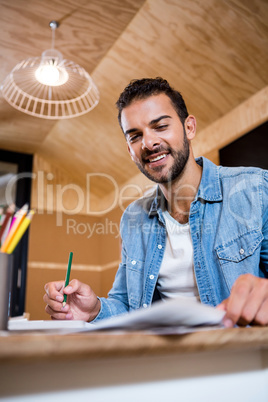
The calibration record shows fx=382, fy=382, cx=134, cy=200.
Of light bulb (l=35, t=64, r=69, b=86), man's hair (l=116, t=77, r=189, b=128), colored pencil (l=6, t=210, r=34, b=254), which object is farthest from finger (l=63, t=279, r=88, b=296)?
light bulb (l=35, t=64, r=69, b=86)

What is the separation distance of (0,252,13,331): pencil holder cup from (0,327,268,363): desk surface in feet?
0.57

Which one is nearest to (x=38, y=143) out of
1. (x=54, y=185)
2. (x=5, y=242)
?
(x=54, y=185)

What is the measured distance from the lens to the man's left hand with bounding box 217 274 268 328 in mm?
445

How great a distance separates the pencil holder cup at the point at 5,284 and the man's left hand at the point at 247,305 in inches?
10.6

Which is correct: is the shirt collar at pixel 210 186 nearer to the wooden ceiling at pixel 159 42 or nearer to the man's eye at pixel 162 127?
the man's eye at pixel 162 127

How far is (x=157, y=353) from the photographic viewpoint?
0.35 m

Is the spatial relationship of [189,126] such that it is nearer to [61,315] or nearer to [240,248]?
[240,248]

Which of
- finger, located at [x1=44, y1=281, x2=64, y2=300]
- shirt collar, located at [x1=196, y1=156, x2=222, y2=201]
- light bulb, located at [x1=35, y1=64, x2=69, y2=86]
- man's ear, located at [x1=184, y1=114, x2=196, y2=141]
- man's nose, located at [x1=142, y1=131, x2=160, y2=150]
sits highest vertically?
light bulb, located at [x1=35, y1=64, x2=69, y2=86]

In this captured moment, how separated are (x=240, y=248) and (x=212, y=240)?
96 millimetres

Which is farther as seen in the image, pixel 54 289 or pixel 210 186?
pixel 210 186

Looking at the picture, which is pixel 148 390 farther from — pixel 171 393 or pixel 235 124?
pixel 235 124

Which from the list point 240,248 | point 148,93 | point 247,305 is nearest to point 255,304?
point 247,305

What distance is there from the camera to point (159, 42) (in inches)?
90.7

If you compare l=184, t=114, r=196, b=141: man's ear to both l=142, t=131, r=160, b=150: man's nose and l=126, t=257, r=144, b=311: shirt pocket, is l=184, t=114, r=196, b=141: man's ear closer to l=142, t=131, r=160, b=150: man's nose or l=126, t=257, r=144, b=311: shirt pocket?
l=142, t=131, r=160, b=150: man's nose
